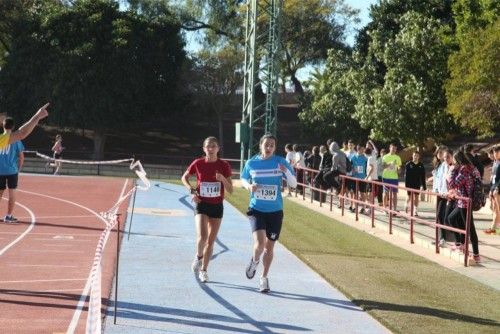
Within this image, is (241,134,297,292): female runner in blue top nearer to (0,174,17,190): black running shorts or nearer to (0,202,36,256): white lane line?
(0,202,36,256): white lane line

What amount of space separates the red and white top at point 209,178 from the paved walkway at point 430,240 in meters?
4.11

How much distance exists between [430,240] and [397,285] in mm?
6260

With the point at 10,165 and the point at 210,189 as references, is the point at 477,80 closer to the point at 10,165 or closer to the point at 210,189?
the point at 10,165

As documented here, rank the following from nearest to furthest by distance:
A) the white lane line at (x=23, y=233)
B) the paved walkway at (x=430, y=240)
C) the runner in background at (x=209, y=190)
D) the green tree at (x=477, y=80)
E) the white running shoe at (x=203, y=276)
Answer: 1. the runner in background at (x=209, y=190)
2. the white running shoe at (x=203, y=276)
3. the white lane line at (x=23, y=233)
4. the paved walkway at (x=430, y=240)
5. the green tree at (x=477, y=80)

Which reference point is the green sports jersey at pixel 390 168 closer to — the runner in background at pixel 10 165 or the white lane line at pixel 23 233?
the white lane line at pixel 23 233

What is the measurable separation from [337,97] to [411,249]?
38.4 m

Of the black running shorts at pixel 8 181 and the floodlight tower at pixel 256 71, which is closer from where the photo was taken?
the black running shorts at pixel 8 181

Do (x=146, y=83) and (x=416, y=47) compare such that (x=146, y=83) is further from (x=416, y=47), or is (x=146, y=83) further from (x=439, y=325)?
(x=439, y=325)

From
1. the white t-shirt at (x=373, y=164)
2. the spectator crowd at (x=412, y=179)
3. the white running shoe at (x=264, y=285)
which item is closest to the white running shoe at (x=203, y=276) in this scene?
the white running shoe at (x=264, y=285)

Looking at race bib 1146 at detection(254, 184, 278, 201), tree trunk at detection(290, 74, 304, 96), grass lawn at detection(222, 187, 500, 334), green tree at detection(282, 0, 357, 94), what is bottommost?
grass lawn at detection(222, 187, 500, 334)

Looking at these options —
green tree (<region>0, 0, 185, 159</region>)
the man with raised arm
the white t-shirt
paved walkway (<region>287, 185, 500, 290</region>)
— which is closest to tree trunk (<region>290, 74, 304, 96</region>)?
green tree (<region>0, 0, 185, 159</region>)

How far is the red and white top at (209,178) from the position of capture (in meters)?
11.4

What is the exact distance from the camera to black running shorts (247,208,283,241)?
11.0 metres

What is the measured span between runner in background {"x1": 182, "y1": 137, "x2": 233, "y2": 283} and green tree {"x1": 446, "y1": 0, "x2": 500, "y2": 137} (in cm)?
2624
